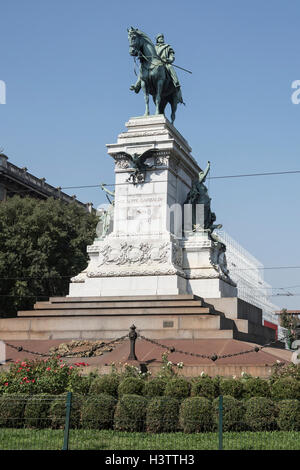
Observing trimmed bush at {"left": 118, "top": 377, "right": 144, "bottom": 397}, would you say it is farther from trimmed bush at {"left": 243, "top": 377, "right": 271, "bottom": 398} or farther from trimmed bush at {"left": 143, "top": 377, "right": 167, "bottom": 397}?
trimmed bush at {"left": 243, "top": 377, "right": 271, "bottom": 398}

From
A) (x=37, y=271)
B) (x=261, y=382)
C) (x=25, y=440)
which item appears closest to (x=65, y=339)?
(x=261, y=382)

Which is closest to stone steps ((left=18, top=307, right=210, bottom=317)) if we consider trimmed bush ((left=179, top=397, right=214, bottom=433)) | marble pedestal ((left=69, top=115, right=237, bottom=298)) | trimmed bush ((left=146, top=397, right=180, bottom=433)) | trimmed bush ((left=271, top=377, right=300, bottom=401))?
marble pedestal ((left=69, top=115, right=237, bottom=298))

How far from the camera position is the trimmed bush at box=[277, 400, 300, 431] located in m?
14.6

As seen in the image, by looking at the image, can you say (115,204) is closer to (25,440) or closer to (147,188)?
(147,188)

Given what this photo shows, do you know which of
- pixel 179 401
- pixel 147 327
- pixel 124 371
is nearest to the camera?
pixel 179 401

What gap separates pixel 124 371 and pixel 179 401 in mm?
5363

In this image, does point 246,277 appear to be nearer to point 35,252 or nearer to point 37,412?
point 35,252

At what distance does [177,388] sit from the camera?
16906 mm

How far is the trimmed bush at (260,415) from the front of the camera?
14.6 meters

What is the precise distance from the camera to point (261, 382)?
681 inches

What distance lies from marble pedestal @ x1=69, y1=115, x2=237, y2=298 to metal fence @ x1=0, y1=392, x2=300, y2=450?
15.1 m

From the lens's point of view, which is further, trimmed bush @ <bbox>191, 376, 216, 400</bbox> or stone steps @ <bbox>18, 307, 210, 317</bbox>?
stone steps @ <bbox>18, 307, 210, 317</bbox>

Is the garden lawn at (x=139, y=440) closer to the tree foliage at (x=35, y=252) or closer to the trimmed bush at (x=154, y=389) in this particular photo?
the trimmed bush at (x=154, y=389)

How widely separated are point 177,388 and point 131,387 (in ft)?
3.83
